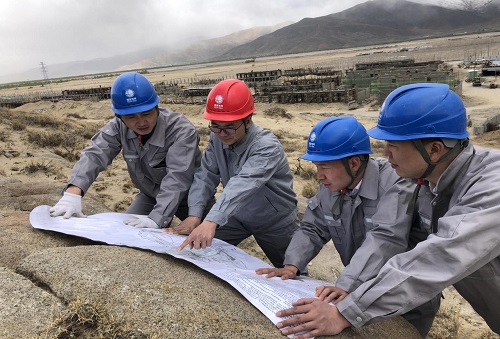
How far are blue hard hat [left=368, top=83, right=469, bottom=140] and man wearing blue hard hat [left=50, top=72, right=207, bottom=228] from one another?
6.89 ft

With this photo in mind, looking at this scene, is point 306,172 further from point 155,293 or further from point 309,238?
point 155,293

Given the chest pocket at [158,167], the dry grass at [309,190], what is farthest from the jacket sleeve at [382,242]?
the dry grass at [309,190]

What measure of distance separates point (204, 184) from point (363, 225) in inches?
58.9

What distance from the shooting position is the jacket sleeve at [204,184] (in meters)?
3.60

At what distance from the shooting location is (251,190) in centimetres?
326

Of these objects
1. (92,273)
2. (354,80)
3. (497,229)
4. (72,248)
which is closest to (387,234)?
(497,229)

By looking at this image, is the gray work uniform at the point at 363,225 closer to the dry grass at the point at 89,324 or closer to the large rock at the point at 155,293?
the large rock at the point at 155,293

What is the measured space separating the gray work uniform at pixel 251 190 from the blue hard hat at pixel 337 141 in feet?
2.02

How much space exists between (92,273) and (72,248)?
468 mm

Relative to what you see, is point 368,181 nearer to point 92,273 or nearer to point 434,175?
point 434,175

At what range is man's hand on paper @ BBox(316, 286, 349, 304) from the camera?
8.08 feet

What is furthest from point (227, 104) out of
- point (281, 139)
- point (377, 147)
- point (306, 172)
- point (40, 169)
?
point (281, 139)

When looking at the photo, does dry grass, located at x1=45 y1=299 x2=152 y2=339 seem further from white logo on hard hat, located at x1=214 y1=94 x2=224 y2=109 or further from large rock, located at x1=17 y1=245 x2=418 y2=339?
white logo on hard hat, located at x1=214 y1=94 x2=224 y2=109

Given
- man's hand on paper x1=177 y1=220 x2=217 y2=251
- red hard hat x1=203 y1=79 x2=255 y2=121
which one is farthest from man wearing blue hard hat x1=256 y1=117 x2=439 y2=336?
red hard hat x1=203 y1=79 x2=255 y2=121
